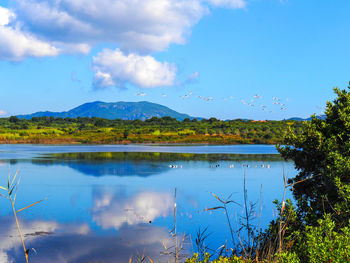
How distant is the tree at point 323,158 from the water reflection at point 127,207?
5.77 meters

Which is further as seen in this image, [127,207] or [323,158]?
[127,207]

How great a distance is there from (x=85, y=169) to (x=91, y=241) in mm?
19609

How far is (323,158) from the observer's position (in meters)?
10.1

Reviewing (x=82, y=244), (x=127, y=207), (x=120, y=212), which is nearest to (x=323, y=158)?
(x=82, y=244)

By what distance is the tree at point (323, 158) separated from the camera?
8.62 metres

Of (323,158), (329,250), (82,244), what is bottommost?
(82,244)

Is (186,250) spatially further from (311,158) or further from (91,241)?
(311,158)

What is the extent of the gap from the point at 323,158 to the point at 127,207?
28.0 ft

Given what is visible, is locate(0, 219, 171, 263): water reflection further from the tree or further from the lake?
the tree

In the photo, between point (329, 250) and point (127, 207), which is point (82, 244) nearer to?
point (127, 207)

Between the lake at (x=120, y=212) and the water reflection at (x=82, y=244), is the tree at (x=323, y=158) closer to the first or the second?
the lake at (x=120, y=212)

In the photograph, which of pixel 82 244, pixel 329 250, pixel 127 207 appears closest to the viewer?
pixel 329 250

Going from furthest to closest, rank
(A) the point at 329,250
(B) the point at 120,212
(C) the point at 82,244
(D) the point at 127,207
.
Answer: (D) the point at 127,207 < (B) the point at 120,212 < (C) the point at 82,244 < (A) the point at 329,250

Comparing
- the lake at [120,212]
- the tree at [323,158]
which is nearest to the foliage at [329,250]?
the lake at [120,212]
